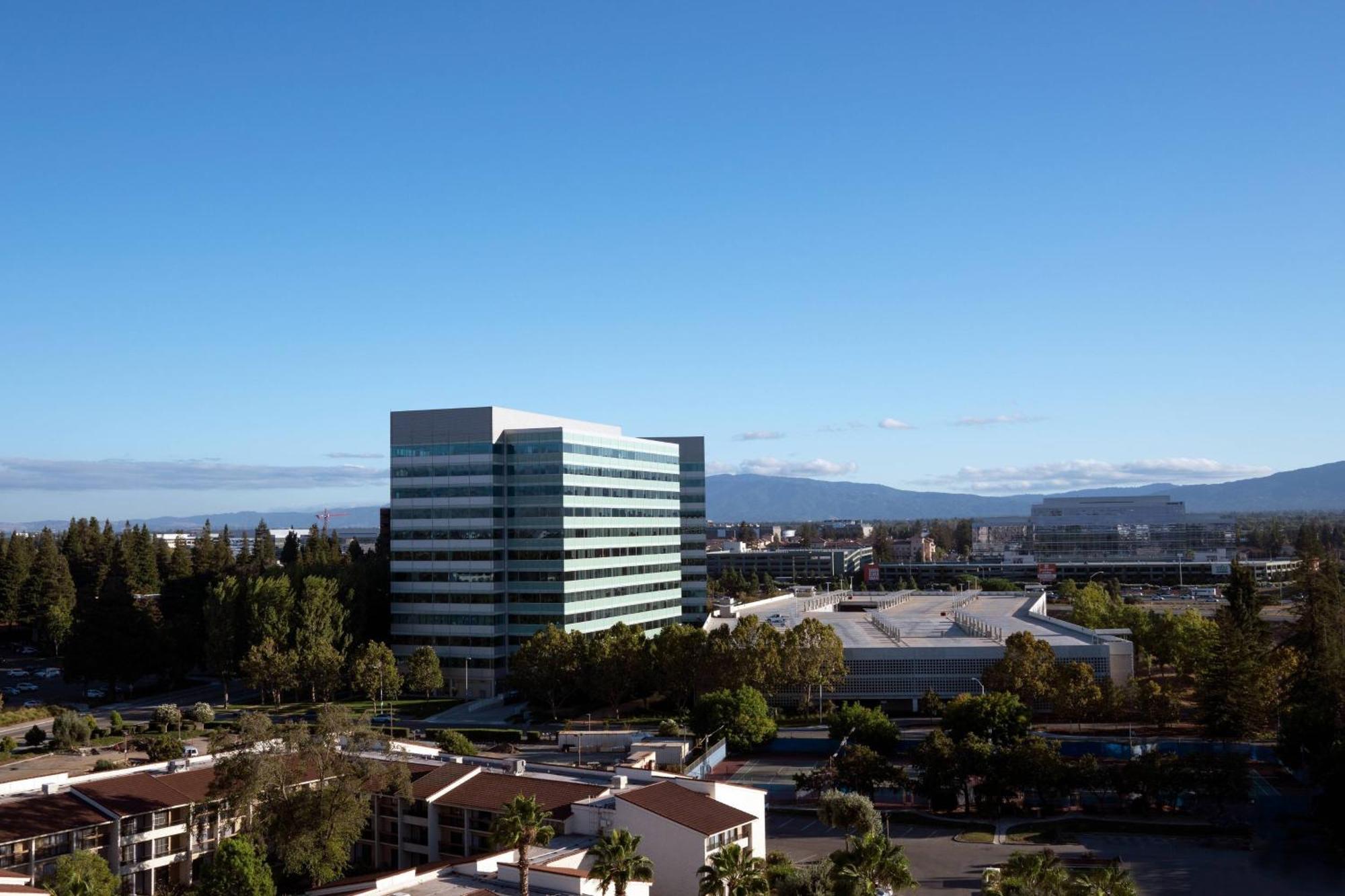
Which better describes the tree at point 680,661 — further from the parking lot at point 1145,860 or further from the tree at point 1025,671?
the parking lot at point 1145,860

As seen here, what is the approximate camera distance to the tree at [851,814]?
57.9m

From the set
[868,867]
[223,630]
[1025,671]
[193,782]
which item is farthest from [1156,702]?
[223,630]

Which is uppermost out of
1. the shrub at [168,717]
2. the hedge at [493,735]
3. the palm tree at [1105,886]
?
the palm tree at [1105,886]

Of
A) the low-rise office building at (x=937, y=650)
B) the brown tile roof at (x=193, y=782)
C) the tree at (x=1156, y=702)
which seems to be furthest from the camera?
the low-rise office building at (x=937, y=650)

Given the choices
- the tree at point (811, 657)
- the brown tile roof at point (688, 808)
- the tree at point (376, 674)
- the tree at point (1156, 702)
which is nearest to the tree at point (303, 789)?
the brown tile roof at point (688, 808)

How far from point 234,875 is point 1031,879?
31629mm

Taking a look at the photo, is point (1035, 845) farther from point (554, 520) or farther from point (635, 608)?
point (635, 608)

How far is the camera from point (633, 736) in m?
85.4

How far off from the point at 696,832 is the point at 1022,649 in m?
52.2

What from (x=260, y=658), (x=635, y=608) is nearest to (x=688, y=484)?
(x=635, y=608)

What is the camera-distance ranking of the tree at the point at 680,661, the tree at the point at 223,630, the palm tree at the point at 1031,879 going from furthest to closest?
the tree at the point at 223,630
the tree at the point at 680,661
the palm tree at the point at 1031,879

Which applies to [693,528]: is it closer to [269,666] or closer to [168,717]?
[269,666]

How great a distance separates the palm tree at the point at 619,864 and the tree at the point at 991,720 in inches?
1340

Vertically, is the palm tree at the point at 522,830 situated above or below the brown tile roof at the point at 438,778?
above
